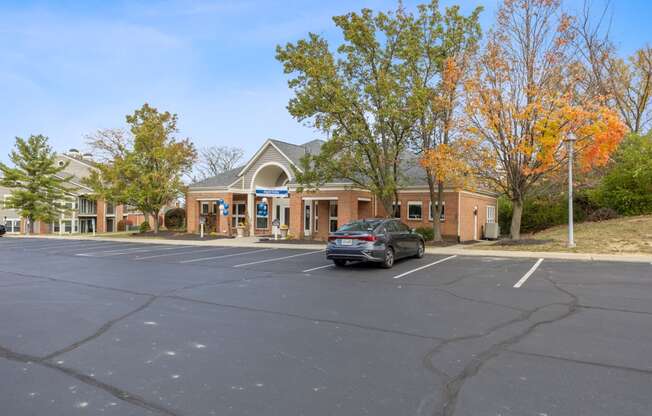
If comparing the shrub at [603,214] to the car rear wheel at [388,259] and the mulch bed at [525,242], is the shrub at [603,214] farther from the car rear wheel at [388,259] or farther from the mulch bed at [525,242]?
the car rear wheel at [388,259]

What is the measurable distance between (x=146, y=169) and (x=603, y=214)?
105ft

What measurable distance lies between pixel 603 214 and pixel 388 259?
21591mm

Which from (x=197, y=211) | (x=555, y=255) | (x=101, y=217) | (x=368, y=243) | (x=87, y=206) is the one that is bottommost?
(x=555, y=255)

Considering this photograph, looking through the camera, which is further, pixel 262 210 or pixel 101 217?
pixel 101 217

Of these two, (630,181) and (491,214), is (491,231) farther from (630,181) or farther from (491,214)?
(630,181)

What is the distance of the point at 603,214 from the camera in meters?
27.4

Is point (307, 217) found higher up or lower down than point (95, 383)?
higher up

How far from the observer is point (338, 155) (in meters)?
22.7

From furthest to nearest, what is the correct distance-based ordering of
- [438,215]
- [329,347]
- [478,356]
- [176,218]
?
[176,218]
[438,215]
[329,347]
[478,356]

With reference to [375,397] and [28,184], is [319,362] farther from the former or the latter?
[28,184]

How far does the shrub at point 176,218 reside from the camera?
38.9 m

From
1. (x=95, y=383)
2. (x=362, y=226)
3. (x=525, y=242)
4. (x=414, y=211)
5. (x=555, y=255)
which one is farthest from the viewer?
(x=414, y=211)

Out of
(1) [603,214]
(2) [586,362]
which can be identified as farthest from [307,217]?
(2) [586,362]

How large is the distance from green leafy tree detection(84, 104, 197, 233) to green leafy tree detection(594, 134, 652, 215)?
97.3 feet
